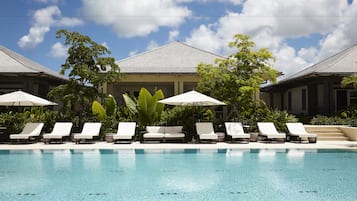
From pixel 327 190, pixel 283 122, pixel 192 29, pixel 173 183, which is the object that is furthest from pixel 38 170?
pixel 192 29

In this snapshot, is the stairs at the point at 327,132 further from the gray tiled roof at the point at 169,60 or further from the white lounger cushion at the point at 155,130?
the gray tiled roof at the point at 169,60

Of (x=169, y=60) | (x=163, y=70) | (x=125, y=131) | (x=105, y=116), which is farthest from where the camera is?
(x=169, y=60)

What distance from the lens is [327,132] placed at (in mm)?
19000

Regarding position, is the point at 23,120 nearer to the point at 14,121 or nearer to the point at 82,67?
the point at 14,121

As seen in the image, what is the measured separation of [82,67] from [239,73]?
301 inches

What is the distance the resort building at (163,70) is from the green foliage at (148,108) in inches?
169

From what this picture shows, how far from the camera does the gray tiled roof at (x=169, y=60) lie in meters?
23.8

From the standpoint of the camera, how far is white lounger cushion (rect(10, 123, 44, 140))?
16422 mm

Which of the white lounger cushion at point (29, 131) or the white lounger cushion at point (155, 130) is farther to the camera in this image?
the white lounger cushion at point (155, 130)

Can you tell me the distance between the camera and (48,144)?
16344mm

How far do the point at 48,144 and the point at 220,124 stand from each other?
324 inches

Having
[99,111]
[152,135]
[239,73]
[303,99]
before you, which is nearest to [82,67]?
[99,111]

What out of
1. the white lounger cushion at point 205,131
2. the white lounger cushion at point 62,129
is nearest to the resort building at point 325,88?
the white lounger cushion at point 205,131

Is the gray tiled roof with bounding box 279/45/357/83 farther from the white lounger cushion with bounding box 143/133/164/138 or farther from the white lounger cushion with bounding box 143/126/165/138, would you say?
the white lounger cushion with bounding box 143/133/164/138
